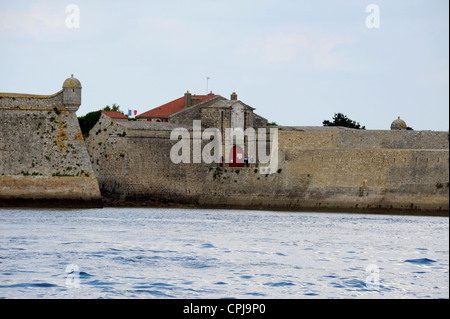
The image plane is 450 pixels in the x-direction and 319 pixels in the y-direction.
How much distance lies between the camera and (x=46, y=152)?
39.7 meters

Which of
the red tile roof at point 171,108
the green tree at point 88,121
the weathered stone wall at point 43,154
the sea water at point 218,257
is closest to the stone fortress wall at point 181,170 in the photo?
the weathered stone wall at point 43,154

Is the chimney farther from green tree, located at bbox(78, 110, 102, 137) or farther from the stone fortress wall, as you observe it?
green tree, located at bbox(78, 110, 102, 137)

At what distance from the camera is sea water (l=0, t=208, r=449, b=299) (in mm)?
17188

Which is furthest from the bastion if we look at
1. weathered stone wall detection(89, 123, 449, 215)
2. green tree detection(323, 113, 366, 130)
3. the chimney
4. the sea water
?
green tree detection(323, 113, 366, 130)

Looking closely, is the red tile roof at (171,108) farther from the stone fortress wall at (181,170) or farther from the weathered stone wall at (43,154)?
the weathered stone wall at (43,154)

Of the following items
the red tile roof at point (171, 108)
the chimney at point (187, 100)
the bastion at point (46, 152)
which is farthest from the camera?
the red tile roof at point (171, 108)

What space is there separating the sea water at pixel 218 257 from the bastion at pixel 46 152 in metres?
3.41

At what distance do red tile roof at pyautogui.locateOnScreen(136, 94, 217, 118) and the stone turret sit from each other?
14.5 metres

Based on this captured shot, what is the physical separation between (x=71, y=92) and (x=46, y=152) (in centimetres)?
257

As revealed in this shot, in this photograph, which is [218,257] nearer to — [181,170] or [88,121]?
[181,170]

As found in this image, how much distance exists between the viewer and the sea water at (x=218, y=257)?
56.4ft

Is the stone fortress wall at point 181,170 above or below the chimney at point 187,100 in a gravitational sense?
below

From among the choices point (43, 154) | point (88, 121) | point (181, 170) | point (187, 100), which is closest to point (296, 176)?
point (181, 170)
